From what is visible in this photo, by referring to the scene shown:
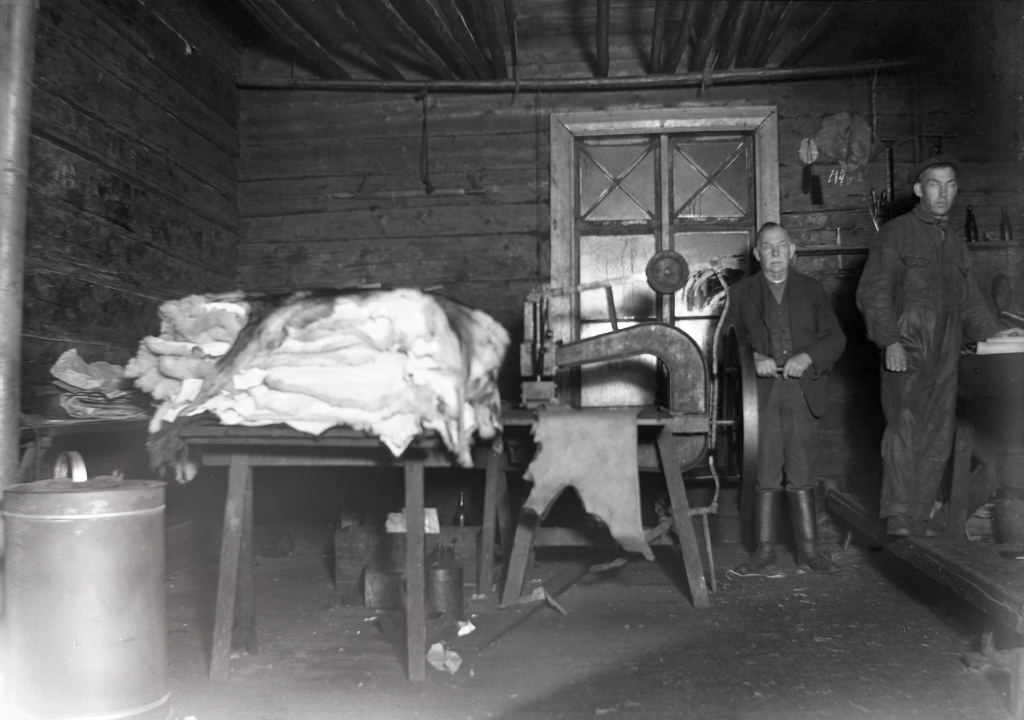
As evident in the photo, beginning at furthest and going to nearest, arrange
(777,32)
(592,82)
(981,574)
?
(592,82), (777,32), (981,574)

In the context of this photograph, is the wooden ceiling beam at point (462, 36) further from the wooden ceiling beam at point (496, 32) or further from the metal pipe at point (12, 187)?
the metal pipe at point (12, 187)

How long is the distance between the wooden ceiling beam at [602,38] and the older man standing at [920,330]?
198 cm

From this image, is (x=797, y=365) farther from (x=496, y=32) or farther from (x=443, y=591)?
(x=496, y=32)

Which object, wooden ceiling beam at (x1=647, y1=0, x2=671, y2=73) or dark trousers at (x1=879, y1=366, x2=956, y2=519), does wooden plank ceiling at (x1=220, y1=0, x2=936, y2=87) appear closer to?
wooden ceiling beam at (x1=647, y1=0, x2=671, y2=73)

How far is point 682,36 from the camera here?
5207 millimetres

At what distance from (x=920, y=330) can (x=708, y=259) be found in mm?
1821

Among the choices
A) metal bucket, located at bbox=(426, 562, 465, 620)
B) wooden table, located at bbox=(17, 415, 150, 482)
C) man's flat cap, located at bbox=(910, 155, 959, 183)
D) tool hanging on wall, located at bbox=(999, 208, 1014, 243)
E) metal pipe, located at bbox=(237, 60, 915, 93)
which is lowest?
metal bucket, located at bbox=(426, 562, 465, 620)

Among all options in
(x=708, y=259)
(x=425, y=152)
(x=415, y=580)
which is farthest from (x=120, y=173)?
(x=708, y=259)

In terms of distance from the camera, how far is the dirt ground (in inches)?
109

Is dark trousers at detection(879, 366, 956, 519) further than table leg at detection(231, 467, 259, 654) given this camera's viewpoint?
Yes

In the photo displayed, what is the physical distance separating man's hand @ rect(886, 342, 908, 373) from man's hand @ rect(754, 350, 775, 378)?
59 centimetres

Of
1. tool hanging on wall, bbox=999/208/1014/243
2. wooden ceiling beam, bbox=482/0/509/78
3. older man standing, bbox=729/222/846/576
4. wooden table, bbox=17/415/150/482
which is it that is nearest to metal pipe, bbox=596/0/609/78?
wooden ceiling beam, bbox=482/0/509/78

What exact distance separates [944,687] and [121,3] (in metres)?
5.01

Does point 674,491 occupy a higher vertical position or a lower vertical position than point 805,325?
lower
